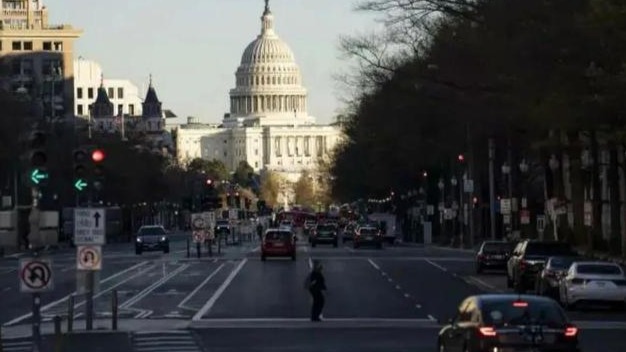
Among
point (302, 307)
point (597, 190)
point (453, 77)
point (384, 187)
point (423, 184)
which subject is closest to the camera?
point (302, 307)

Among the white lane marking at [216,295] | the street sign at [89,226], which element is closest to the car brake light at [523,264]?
the white lane marking at [216,295]

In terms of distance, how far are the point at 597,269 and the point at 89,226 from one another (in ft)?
48.1

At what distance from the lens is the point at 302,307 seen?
4753cm

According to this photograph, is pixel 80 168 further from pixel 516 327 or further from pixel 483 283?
pixel 483 283

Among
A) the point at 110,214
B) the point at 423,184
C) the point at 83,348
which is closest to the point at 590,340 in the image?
the point at 83,348

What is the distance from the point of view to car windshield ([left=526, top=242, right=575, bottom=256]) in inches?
2167

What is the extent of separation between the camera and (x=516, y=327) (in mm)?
23625

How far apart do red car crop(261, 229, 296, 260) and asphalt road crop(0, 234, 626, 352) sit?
53.4 inches

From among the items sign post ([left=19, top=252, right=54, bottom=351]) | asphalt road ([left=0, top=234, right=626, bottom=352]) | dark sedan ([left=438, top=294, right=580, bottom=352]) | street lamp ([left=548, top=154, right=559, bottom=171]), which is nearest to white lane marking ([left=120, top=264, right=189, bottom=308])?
asphalt road ([left=0, top=234, right=626, bottom=352])

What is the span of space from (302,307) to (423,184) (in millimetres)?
90925

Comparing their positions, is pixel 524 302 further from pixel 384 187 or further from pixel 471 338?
pixel 384 187

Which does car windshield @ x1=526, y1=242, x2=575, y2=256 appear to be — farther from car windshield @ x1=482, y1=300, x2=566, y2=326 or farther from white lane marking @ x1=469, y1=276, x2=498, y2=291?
car windshield @ x1=482, y1=300, x2=566, y2=326

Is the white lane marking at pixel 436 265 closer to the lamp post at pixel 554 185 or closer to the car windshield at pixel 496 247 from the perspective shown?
the car windshield at pixel 496 247

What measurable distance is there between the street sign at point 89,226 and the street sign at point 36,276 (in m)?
8.27
